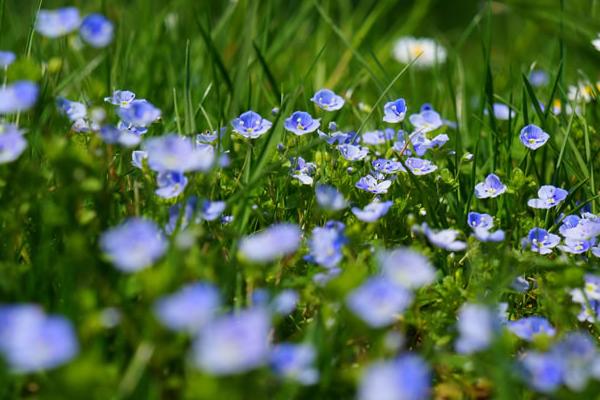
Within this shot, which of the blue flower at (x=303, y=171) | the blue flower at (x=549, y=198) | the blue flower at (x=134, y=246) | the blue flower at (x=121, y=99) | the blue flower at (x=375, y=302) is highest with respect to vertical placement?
the blue flower at (x=549, y=198)

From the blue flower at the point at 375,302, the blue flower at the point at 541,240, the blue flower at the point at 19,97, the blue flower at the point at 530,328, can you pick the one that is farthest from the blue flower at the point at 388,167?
the blue flower at the point at 19,97

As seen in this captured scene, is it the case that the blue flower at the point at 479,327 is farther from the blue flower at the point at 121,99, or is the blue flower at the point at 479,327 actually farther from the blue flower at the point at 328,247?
the blue flower at the point at 121,99

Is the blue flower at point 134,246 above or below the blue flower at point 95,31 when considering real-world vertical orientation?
below

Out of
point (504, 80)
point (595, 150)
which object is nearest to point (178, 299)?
point (595, 150)

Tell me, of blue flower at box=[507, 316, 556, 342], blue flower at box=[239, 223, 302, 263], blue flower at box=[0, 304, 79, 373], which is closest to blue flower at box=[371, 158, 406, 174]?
blue flower at box=[507, 316, 556, 342]

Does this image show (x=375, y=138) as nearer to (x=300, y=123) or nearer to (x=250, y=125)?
(x=300, y=123)

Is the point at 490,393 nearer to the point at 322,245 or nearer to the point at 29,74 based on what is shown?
the point at 322,245

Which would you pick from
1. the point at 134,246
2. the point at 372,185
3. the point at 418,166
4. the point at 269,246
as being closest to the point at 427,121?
the point at 418,166

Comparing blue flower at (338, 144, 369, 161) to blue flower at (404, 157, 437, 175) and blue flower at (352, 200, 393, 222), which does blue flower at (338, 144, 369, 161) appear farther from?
blue flower at (352, 200, 393, 222)
